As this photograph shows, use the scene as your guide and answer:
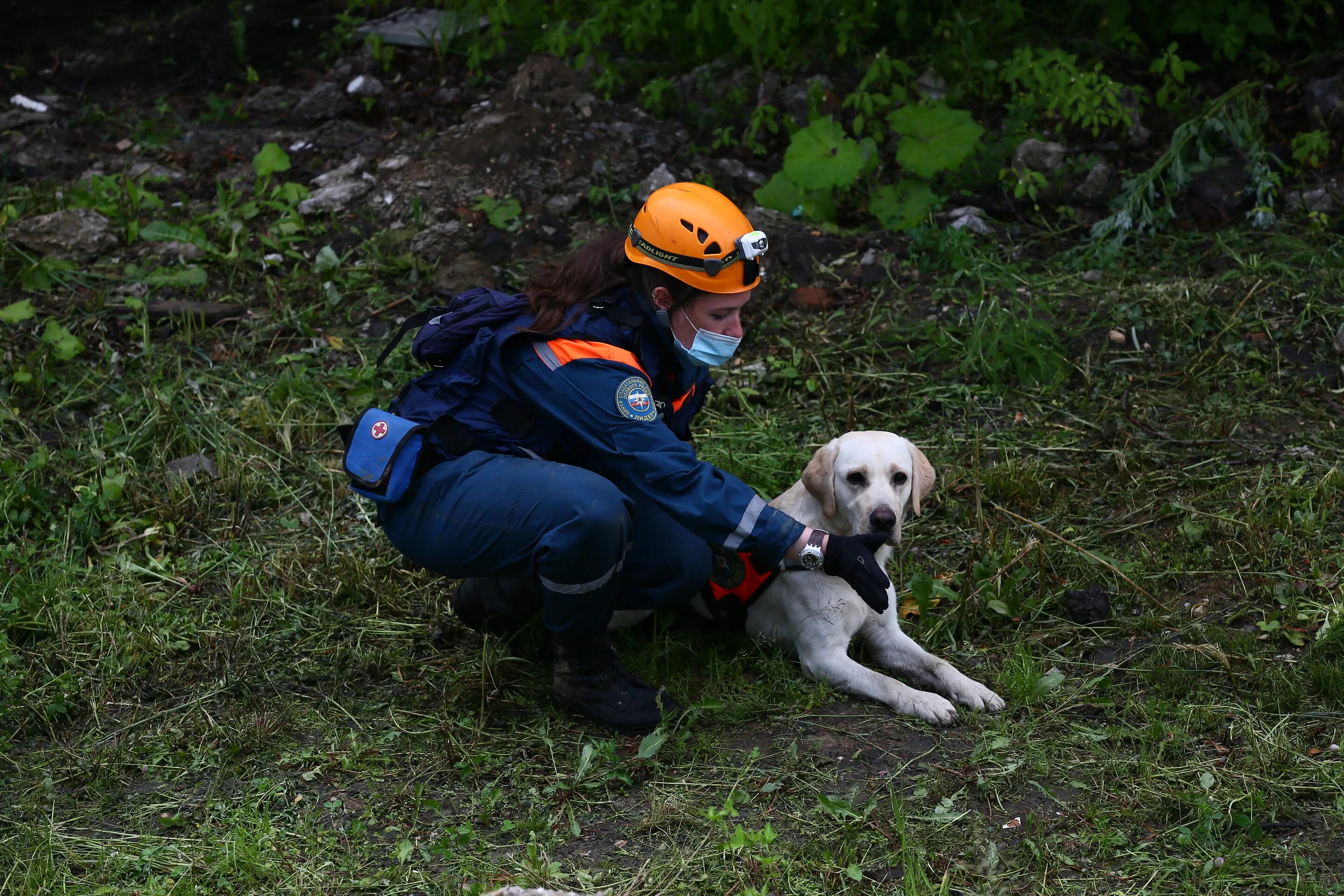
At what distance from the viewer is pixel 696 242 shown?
3385 millimetres

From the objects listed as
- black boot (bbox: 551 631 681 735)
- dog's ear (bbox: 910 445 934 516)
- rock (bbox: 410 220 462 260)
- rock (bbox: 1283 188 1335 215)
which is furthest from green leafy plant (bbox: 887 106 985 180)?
black boot (bbox: 551 631 681 735)

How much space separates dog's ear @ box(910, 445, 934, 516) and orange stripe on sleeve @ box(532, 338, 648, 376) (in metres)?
0.99

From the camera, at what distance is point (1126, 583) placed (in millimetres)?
4059

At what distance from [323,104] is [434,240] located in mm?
2233

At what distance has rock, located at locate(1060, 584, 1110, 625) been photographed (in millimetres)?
3920

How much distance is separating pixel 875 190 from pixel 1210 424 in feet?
7.54

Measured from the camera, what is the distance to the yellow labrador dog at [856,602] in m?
3.62

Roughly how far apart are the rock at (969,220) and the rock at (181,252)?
3882mm

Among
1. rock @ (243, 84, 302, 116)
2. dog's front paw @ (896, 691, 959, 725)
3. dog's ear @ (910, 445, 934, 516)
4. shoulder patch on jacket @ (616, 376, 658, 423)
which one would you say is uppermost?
shoulder patch on jacket @ (616, 376, 658, 423)

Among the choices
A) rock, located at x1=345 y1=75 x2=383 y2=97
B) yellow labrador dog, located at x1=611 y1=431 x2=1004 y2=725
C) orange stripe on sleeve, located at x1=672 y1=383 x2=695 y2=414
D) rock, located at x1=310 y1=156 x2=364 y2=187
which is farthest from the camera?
rock, located at x1=345 y1=75 x2=383 y2=97

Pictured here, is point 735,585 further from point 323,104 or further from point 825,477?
point 323,104

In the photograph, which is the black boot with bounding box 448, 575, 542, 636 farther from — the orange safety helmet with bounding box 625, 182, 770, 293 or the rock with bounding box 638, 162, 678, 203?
the rock with bounding box 638, 162, 678, 203

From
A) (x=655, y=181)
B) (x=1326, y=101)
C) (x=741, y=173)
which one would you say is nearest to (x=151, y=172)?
(x=655, y=181)

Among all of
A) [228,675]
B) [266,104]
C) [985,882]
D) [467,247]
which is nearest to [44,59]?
[266,104]
